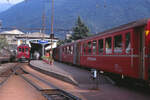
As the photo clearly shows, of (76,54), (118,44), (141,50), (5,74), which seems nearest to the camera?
(141,50)

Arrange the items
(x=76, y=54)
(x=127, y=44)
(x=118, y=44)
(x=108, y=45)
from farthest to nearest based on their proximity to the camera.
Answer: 1. (x=76, y=54)
2. (x=108, y=45)
3. (x=118, y=44)
4. (x=127, y=44)

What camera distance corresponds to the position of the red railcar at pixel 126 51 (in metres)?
9.47

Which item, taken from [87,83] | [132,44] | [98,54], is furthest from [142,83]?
[98,54]

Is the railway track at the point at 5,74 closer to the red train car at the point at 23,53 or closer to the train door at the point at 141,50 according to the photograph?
the train door at the point at 141,50

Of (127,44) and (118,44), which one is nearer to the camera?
(127,44)

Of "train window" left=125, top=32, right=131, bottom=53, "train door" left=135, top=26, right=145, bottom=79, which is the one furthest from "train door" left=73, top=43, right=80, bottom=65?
"train door" left=135, top=26, right=145, bottom=79

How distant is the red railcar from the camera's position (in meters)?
9.47

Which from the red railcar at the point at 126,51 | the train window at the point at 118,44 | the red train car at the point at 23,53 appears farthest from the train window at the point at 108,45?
the red train car at the point at 23,53

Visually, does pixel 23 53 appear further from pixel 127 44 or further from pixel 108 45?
pixel 127 44

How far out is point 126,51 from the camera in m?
11.2

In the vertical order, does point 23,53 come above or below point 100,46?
below

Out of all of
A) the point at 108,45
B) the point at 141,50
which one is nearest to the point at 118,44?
the point at 108,45

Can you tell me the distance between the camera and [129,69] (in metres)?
10.7

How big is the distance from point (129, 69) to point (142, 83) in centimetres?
88
